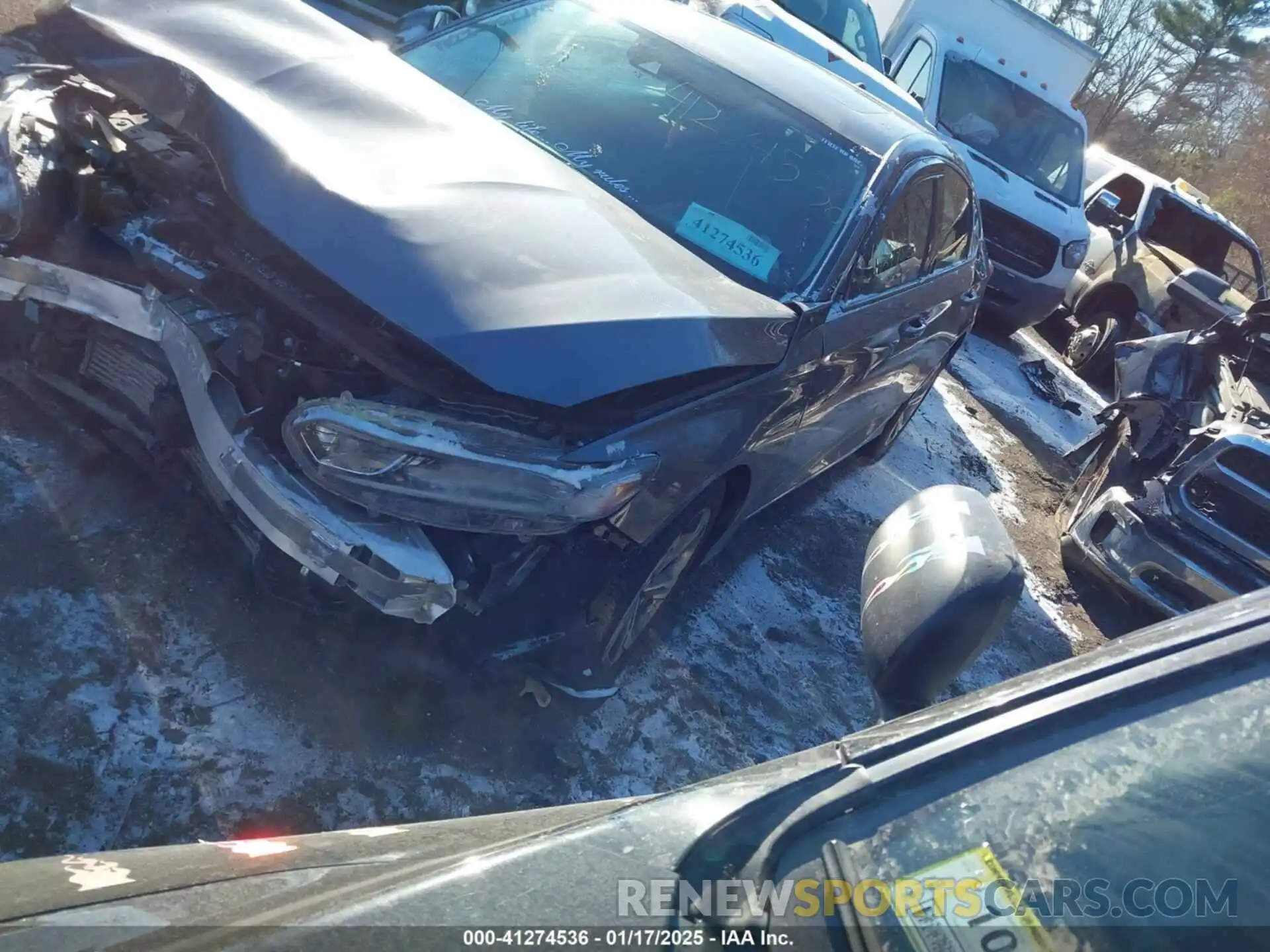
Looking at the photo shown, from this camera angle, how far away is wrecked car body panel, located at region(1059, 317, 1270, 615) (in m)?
5.00

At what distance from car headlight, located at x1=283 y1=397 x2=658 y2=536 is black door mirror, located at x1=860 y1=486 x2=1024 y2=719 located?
0.95 m

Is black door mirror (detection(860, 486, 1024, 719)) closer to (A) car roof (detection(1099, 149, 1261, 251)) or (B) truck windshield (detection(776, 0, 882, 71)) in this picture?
(B) truck windshield (detection(776, 0, 882, 71))

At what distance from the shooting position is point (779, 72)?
155 inches

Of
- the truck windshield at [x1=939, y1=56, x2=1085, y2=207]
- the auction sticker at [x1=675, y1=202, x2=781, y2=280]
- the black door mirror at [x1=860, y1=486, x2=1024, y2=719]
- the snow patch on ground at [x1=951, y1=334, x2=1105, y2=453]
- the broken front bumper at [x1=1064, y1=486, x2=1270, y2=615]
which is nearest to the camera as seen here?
the black door mirror at [x1=860, y1=486, x2=1024, y2=719]

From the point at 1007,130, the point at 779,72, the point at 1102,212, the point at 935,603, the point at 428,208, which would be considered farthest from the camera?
the point at 1102,212

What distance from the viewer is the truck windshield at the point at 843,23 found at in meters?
9.22

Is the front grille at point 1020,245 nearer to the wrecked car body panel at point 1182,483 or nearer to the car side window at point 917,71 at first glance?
the car side window at point 917,71

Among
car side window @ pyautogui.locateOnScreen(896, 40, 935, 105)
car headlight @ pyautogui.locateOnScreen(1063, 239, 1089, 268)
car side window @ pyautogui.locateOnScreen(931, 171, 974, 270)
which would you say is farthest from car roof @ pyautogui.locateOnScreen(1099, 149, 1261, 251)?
car side window @ pyautogui.locateOnScreen(931, 171, 974, 270)

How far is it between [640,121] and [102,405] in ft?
6.68

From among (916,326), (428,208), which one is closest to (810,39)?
(916,326)

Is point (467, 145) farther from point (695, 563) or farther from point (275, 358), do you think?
point (695, 563)

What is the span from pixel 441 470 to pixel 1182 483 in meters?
4.29

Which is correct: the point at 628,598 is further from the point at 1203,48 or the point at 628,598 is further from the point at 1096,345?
the point at 1203,48

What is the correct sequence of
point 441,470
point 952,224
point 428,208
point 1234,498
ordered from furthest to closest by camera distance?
point 1234,498, point 952,224, point 428,208, point 441,470
